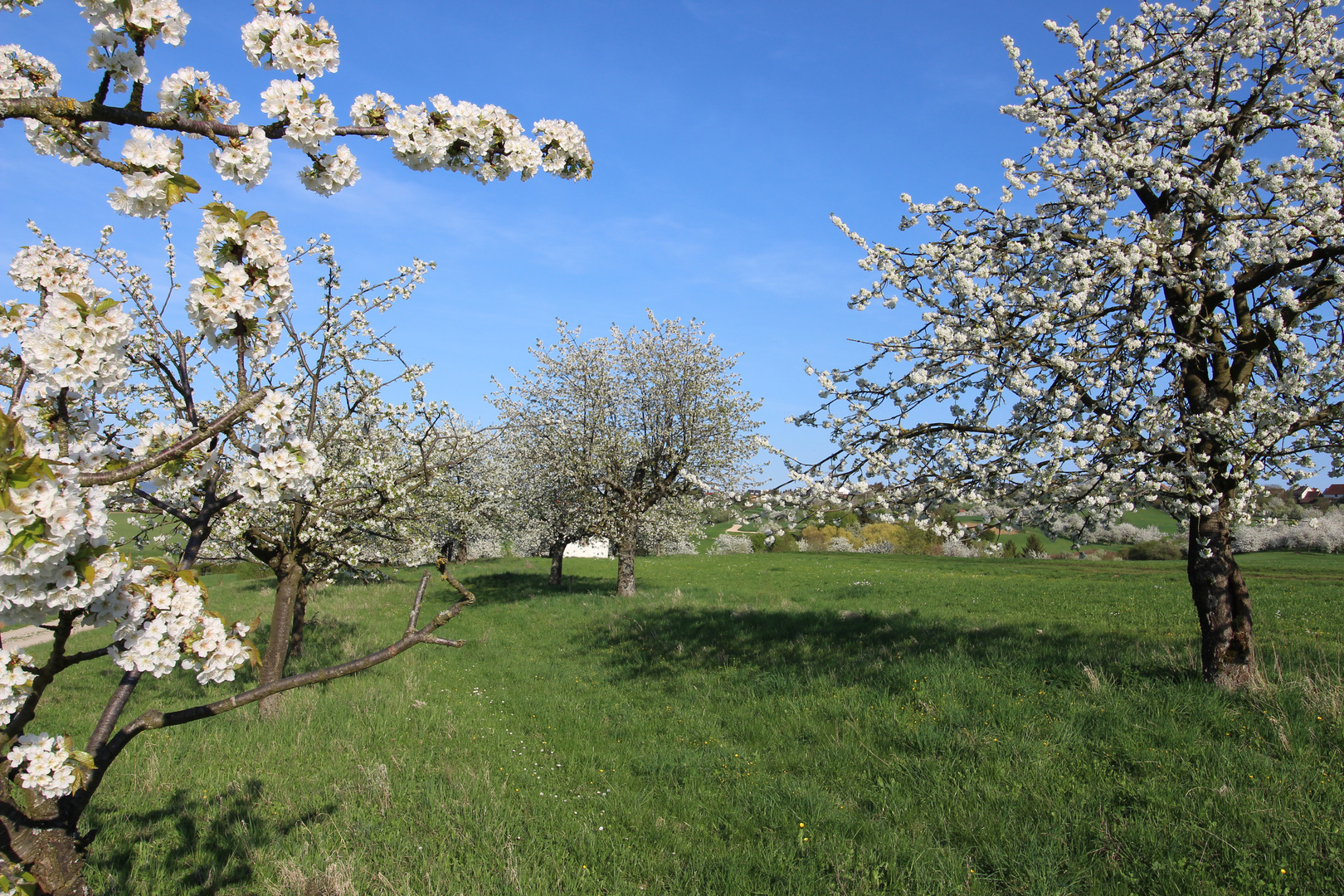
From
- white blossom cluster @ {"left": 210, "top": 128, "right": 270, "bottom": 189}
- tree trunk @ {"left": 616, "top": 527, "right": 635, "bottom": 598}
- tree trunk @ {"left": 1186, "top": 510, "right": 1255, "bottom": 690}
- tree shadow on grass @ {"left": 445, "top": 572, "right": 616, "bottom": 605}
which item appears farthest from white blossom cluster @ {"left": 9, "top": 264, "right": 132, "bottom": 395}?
tree shadow on grass @ {"left": 445, "top": 572, "right": 616, "bottom": 605}

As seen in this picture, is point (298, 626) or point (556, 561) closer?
point (298, 626)

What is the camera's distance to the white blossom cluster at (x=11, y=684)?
8.90 ft

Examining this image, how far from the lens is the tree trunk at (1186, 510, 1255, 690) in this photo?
8.27m

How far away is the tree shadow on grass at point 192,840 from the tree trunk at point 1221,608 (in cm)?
1059

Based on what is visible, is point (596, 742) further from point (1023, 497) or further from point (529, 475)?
point (529, 475)

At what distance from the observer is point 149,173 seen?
323 centimetres

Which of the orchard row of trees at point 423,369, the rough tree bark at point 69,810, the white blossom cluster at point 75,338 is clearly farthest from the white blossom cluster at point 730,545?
the white blossom cluster at point 75,338

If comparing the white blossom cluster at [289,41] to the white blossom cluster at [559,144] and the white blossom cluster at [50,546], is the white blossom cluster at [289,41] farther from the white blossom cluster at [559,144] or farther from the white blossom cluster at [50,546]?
the white blossom cluster at [50,546]

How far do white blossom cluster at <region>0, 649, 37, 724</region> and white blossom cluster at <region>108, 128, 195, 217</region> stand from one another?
82.0 inches

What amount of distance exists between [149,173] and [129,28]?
62 cm

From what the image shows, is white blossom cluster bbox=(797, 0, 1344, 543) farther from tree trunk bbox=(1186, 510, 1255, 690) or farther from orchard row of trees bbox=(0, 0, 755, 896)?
orchard row of trees bbox=(0, 0, 755, 896)

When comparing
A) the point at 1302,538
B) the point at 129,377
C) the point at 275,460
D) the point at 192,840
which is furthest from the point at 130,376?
the point at 1302,538

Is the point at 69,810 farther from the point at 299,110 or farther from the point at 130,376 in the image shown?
the point at 299,110

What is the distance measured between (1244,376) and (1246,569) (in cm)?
2738
